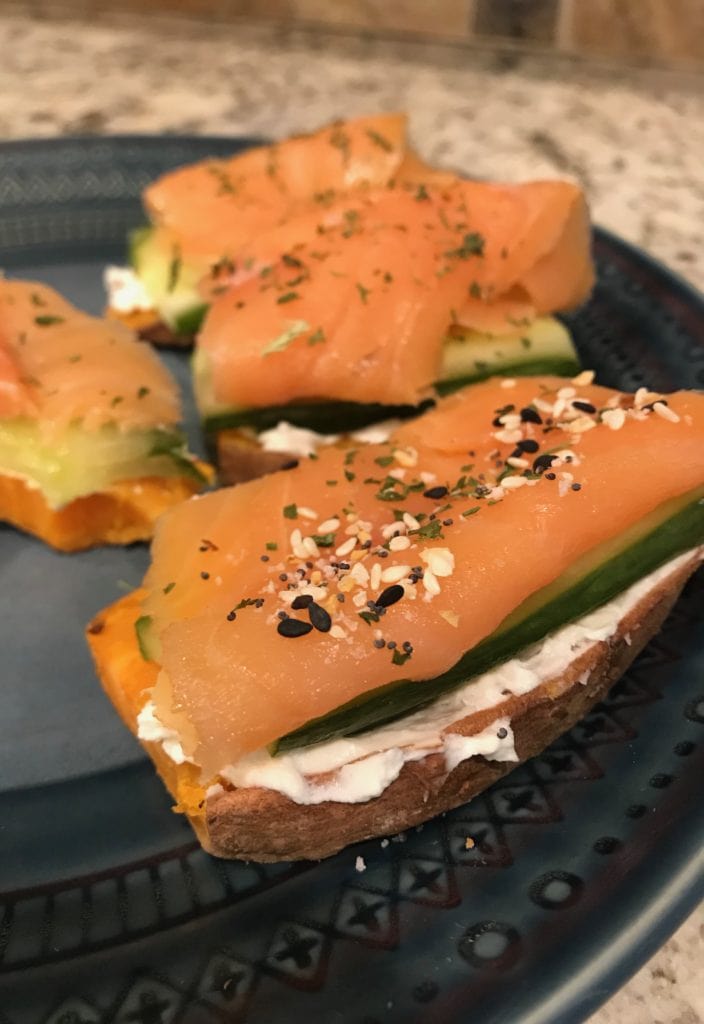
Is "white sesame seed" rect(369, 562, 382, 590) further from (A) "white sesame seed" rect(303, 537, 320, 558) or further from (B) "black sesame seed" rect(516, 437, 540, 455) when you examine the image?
(B) "black sesame seed" rect(516, 437, 540, 455)

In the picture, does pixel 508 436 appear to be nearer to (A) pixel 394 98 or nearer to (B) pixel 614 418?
(B) pixel 614 418

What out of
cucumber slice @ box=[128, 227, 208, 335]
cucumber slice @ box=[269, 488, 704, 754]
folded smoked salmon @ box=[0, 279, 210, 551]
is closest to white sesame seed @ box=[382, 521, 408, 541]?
cucumber slice @ box=[269, 488, 704, 754]

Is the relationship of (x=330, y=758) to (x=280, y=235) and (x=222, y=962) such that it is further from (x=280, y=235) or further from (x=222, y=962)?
(x=280, y=235)

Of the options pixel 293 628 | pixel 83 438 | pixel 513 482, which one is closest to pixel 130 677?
pixel 293 628

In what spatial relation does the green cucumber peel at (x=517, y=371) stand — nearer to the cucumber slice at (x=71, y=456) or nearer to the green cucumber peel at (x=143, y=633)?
the cucumber slice at (x=71, y=456)

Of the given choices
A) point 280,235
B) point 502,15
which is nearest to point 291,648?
point 280,235

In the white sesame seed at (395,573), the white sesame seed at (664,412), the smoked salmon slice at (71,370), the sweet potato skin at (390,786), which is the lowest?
the sweet potato skin at (390,786)

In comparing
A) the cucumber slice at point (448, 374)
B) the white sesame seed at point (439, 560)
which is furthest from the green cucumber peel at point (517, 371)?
the white sesame seed at point (439, 560)
